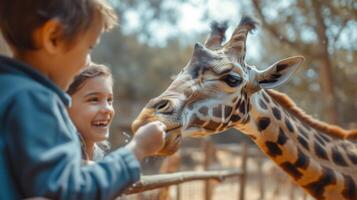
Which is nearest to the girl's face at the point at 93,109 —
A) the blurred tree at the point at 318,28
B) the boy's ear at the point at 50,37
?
the boy's ear at the point at 50,37

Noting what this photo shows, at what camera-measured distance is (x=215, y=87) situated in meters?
2.92

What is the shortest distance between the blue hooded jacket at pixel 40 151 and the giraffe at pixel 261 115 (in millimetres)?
1341

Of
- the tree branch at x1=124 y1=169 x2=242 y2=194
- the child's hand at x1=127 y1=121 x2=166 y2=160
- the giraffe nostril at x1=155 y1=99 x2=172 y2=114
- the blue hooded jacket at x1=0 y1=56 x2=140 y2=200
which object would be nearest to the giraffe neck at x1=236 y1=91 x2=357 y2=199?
the tree branch at x1=124 y1=169 x2=242 y2=194

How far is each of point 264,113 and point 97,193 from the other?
1.98 meters

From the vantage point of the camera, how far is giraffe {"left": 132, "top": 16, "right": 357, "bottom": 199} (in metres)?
2.85

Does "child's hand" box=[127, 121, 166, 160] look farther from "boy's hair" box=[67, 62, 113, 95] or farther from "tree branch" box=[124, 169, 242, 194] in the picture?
"tree branch" box=[124, 169, 242, 194]

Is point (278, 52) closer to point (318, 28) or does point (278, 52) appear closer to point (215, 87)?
point (318, 28)

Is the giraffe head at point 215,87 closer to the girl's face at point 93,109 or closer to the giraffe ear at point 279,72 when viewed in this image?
the giraffe ear at point 279,72

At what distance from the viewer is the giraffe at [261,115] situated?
2846 mm

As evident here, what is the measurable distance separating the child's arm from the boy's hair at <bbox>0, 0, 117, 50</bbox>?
0.15 meters

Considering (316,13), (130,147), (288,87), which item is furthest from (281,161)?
(288,87)

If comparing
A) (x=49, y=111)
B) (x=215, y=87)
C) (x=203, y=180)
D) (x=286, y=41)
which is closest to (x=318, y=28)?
(x=286, y=41)

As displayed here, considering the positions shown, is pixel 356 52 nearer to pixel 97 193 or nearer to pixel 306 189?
pixel 306 189

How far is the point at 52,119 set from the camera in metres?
1.24
